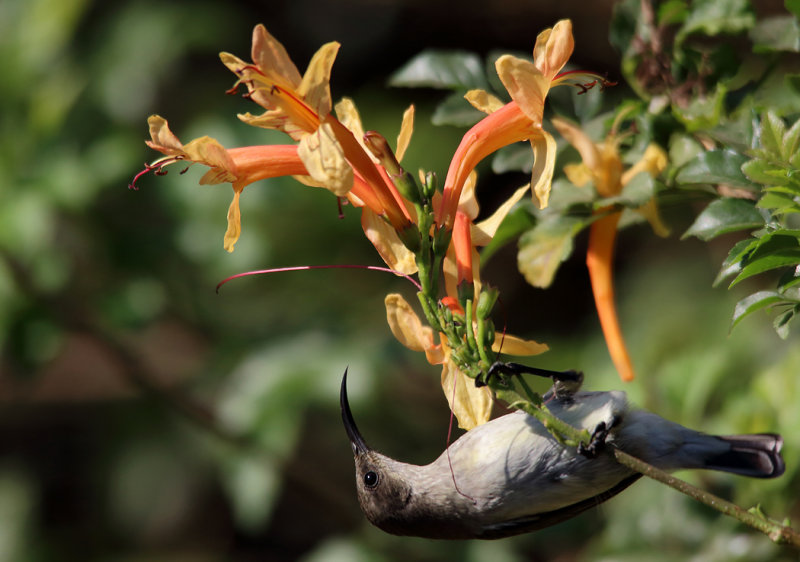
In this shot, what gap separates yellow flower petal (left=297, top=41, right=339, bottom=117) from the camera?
1.34 meters

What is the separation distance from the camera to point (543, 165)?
157cm

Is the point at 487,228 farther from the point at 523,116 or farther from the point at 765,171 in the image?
the point at 765,171

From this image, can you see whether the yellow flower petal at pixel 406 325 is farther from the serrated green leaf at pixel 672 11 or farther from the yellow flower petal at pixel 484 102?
the serrated green leaf at pixel 672 11

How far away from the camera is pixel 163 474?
618cm

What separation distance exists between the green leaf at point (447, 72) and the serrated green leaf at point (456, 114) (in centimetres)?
4

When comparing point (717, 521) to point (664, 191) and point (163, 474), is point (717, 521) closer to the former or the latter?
point (664, 191)

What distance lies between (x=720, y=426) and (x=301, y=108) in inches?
86.5

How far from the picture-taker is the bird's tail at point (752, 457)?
198cm

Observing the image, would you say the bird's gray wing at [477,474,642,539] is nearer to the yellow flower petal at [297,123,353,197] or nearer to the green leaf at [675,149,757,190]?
the green leaf at [675,149,757,190]

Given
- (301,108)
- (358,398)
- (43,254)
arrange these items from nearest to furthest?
(301,108), (358,398), (43,254)

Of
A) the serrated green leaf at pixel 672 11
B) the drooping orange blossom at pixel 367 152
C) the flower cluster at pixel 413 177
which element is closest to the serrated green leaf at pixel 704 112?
the serrated green leaf at pixel 672 11

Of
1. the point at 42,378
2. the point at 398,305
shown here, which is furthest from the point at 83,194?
the point at 42,378

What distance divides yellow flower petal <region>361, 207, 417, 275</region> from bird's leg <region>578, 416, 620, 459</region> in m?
0.46

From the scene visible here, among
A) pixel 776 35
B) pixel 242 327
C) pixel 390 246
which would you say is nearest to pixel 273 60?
pixel 390 246
